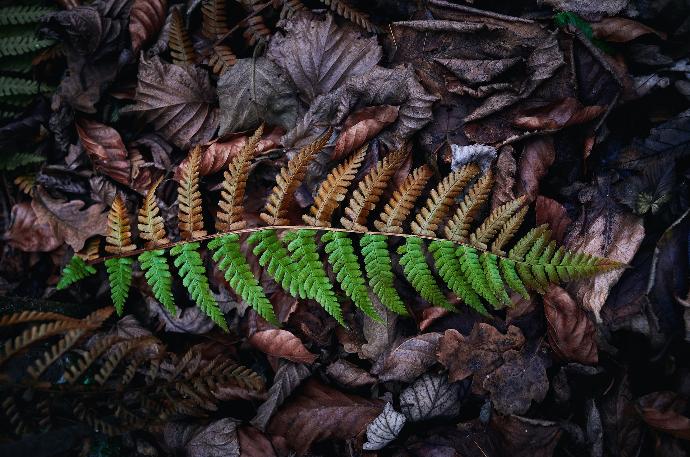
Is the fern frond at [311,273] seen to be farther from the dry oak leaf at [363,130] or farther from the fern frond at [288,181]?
the dry oak leaf at [363,130]

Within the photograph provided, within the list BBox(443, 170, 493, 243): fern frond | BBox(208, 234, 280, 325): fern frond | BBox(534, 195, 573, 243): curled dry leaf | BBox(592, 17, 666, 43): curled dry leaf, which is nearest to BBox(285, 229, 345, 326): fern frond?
BBox(208, 234, 280, 325): fern frond

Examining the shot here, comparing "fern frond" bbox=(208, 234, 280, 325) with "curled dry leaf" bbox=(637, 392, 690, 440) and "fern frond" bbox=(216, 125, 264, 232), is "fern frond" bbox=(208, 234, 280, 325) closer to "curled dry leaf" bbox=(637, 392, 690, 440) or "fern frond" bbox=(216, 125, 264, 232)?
"fern frond" bbox=(216, 125, 264, 232)

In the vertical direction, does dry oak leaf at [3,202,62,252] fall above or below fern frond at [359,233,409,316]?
below

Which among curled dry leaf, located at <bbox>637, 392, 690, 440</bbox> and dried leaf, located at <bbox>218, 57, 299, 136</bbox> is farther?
dried leaf, located at <bbox>218, 57, 299, 136</bbox>

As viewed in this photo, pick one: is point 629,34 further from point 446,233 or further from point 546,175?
point 446,233

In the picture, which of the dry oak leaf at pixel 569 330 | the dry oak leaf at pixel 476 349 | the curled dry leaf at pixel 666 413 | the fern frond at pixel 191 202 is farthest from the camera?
the fern frond at pixel 191 202

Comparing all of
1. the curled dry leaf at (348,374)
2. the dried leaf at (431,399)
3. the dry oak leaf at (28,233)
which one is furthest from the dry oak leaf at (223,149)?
the dried leaf at (431,399)
